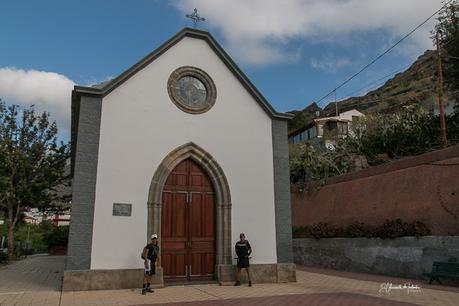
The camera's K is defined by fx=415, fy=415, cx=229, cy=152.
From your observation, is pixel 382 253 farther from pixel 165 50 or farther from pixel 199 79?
pixel 165 50

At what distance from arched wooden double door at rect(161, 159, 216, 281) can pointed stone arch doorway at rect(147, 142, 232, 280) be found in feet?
0.31

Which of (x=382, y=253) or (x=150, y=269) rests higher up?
(x=382, y=253)

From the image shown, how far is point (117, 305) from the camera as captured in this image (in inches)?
355

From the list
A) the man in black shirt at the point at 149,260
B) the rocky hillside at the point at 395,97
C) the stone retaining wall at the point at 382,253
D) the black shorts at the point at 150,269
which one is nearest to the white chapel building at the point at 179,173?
the man in black shirt at the point at 149,260

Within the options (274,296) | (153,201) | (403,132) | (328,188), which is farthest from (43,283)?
(403,132)

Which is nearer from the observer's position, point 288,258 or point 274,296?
point 274,296

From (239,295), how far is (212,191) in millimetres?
3647

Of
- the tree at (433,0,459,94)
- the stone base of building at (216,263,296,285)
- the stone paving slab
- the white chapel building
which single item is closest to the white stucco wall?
the white chapel building

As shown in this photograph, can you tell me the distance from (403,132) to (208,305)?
16370mm

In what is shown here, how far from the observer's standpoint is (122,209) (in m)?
11.6

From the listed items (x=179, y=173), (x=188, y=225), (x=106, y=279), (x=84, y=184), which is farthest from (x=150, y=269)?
(x=179, y=173)

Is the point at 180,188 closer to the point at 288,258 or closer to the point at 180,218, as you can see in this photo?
the point at 180,218

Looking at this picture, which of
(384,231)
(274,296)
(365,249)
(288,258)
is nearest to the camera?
(274,296)

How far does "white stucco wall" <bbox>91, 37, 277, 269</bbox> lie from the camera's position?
11477 millimetres
